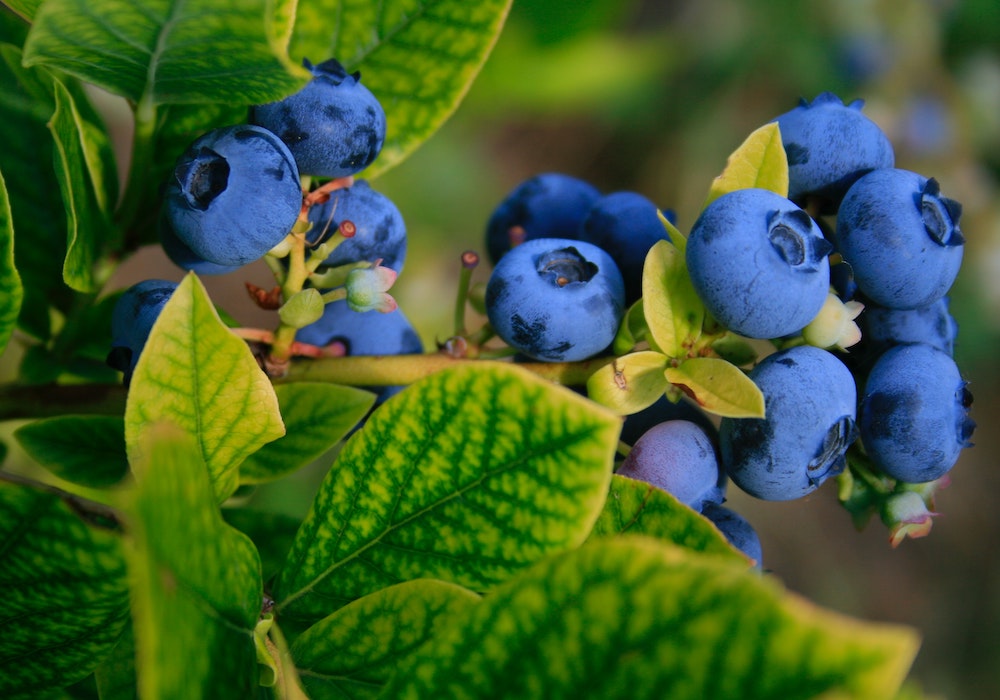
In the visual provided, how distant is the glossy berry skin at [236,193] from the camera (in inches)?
34.4

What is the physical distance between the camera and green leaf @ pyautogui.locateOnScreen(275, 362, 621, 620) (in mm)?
719

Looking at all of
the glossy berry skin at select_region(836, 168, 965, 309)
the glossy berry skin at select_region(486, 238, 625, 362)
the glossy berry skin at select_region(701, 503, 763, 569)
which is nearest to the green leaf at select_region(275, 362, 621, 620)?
the glossy berry skin at select_region(486, 238, 625, 362)

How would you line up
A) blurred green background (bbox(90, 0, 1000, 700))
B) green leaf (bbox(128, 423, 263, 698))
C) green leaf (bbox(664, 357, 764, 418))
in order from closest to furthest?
green leaf (bbox(128, 423, 263, 698)) < green leaf (bbox(664, 357, 764, 418)) < blurred green background (bbox(90, 0, 1000, 700))

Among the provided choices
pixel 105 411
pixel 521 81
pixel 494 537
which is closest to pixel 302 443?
pixel 105 411

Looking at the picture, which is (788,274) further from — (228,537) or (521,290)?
(228,537)

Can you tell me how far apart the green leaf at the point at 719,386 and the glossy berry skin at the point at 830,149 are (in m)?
0.30

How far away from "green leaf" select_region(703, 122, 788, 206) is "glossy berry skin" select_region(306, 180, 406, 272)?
0.39m

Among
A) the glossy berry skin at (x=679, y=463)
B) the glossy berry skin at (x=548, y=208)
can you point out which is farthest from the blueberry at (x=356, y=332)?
the glossy berry skin at (x=679, y=463)

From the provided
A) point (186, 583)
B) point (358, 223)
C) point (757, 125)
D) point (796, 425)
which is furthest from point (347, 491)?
point (757, 125)

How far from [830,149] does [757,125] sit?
14.2 ft

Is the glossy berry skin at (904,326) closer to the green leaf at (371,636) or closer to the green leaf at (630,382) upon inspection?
the green leaf at (630,382)

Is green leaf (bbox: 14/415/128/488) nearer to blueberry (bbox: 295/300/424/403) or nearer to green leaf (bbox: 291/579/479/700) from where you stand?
blueberry (bbox: 295/300/424/403)

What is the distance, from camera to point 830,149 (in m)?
1.03

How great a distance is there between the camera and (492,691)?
65 cm
